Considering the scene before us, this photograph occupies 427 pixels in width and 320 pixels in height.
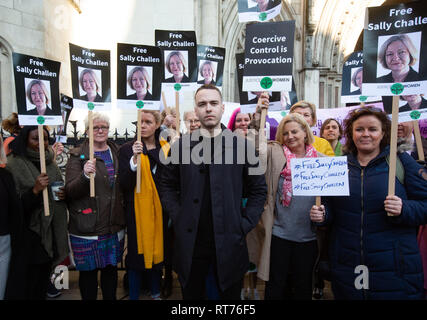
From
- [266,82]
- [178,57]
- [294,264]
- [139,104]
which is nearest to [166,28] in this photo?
[178,57]

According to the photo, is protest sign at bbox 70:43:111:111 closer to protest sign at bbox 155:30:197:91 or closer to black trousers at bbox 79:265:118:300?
protest sign at bbox 155:30:197:91

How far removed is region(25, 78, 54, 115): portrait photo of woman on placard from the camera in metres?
2.77

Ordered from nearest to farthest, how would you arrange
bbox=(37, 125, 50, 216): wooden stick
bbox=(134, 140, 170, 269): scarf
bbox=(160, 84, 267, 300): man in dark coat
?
1. bbox=(160, 84, 267, 300): man in dark coat
2. bbox=(37, 125, 50, 216): wooden stick
3. bbox=(134, 140, 170, 269): scarf

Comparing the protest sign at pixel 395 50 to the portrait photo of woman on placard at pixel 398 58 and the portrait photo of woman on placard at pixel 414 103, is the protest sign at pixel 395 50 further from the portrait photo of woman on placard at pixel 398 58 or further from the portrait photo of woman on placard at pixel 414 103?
the portrait photo of woman on placard at pixel 414 103

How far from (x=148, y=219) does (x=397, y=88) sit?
2492mm

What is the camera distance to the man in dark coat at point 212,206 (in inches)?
84.0

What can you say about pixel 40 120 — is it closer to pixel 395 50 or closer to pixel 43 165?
pixel 43 165

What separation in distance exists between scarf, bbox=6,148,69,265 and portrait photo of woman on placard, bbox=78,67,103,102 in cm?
68

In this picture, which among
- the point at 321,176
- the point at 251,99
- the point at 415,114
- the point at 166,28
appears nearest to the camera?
the point at 321,176

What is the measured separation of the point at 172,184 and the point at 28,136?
5.21 ft

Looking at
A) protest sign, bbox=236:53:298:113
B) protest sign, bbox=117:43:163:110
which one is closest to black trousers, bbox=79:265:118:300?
protest sign, bbox=117:43:163:110

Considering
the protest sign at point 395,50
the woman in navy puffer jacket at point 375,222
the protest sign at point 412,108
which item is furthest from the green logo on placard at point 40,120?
the protest sign at point 412,108

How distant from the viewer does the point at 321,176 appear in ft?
7.04

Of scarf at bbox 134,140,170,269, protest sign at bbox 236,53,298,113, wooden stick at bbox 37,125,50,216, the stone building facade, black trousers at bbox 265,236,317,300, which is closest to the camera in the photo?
black trousers at bbox 265,236,317,300
